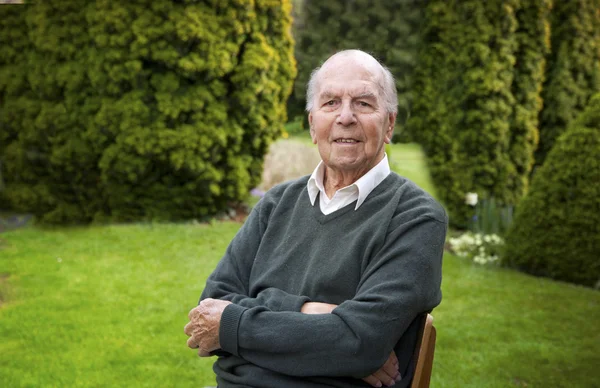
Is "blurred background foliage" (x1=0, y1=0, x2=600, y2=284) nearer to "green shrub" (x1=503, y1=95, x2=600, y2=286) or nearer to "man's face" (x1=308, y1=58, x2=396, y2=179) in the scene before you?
"green shrub" (x1=503, y1=95, x2=600, y2=286)

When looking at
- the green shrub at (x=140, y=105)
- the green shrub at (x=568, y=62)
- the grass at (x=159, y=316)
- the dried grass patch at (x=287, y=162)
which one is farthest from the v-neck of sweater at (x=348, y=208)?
the green shrub at (x=568, y=62)

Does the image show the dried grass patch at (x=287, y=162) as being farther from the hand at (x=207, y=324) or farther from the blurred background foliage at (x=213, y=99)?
the hand at (x=207, y=324)

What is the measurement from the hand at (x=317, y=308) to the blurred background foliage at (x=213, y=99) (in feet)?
13.3

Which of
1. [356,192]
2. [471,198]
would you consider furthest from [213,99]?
[356,192]

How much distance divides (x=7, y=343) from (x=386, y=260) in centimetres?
308

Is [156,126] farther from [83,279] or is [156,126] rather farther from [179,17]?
[83,279]

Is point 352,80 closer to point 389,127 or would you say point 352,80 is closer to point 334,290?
point 389,127

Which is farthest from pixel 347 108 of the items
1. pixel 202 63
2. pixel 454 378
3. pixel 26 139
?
pixel 26 139

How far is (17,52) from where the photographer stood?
22.1 ft

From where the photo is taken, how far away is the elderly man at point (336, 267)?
67.9 inches

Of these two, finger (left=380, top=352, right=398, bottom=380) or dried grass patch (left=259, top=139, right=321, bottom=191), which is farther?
dried grass patch (left=259, top=139, right=321, bottom=191)

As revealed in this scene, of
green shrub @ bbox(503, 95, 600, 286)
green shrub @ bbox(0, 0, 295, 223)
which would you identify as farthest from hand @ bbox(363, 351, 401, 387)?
green shrub @ bbox(0, 0, 295, 223)

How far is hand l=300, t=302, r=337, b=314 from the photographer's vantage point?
1.82m

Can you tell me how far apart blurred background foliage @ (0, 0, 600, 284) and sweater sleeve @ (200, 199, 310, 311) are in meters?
3.83
